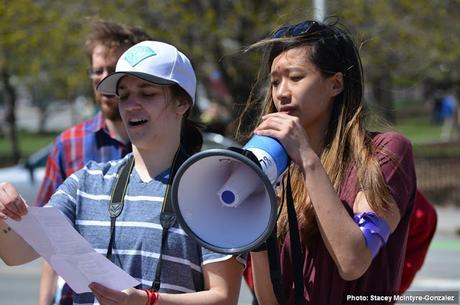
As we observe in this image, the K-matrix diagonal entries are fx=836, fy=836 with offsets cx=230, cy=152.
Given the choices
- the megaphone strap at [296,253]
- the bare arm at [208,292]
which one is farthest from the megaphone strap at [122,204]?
the megaphone strap at [296,253]

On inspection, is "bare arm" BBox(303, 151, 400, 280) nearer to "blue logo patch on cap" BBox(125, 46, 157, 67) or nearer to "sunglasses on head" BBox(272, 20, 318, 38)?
"sunglasses on head" BBox(272, 20, 318, 38)

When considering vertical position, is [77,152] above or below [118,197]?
below

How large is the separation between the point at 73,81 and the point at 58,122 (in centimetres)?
3257

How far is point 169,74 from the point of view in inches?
102

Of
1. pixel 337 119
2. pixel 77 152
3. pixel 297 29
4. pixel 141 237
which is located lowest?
pixel 77 152

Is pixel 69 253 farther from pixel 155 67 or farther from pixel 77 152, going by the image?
pixel 77 152

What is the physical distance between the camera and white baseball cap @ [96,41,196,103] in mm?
2559

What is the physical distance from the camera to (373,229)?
231 cm

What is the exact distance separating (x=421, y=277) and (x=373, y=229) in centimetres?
744

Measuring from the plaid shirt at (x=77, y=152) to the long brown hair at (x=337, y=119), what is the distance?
1.51 metres

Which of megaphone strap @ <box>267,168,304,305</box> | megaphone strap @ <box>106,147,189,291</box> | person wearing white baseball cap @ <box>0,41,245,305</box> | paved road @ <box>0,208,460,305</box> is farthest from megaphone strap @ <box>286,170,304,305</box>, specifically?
paved road @ <box>0,208,460,305</box>

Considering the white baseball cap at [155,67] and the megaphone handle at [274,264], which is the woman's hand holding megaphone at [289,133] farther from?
the white baseball cap at [155,67]

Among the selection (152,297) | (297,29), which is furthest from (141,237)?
(297,29)

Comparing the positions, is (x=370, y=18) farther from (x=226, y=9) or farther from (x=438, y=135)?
(x=438, y=135)
